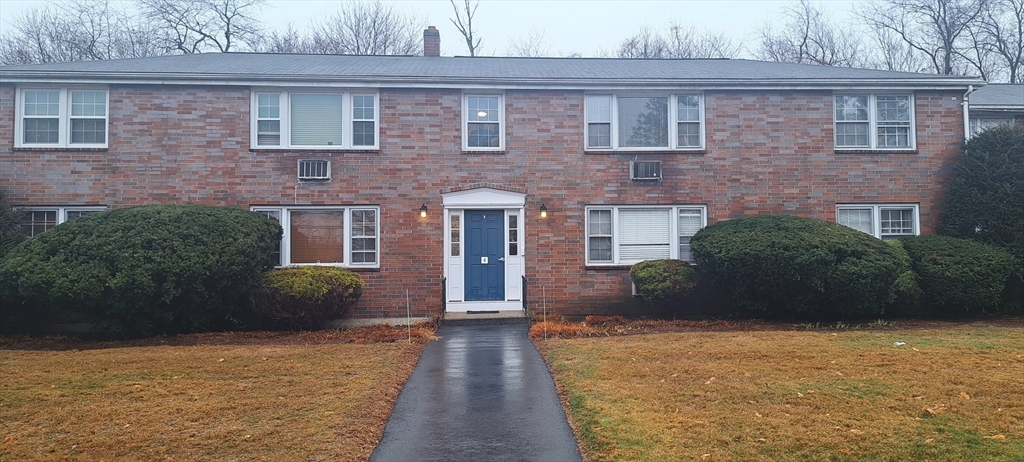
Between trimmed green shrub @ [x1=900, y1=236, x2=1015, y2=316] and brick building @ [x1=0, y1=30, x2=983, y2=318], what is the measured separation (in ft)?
5.09

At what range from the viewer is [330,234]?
14047 millimetres

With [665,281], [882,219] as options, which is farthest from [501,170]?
[882,219]

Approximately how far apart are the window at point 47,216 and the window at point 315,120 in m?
3.59

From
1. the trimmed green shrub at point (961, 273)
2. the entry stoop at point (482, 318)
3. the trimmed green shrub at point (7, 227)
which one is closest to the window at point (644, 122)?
the entry stoop at point (482, 318)

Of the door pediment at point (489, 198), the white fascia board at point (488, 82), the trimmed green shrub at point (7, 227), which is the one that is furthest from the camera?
the door pediment at point (489, 198)

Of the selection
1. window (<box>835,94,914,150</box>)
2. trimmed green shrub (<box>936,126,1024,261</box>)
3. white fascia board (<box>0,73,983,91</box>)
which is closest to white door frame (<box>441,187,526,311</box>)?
white fascia board (<box>0,73,983,91</box>)

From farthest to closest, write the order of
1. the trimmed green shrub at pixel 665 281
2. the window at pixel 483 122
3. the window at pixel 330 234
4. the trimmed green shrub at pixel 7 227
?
the window at pixel 483 122 → the window at pixel 330 234 → the trimmed green shrub at pixel 665 281 → the trimmed green shrub at pixel 7 227

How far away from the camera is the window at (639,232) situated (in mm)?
14367

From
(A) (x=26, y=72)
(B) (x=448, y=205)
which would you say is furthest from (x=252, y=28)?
(B) (x=448, y=205)

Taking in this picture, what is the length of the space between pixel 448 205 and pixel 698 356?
259 inches

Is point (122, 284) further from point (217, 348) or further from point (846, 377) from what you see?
point (846, 377)

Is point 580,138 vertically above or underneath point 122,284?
above

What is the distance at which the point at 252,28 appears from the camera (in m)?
34.1

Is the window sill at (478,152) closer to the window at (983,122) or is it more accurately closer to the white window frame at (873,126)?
the white window frame at (873,126)
